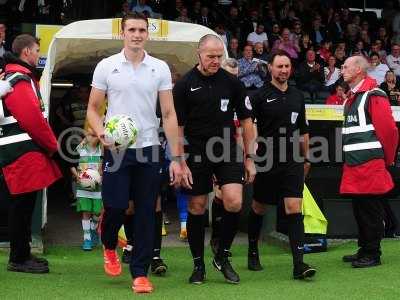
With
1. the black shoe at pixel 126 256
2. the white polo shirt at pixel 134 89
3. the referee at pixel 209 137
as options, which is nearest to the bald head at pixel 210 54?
the referee at pixel 209 137

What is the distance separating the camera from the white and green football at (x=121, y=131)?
18.1ft

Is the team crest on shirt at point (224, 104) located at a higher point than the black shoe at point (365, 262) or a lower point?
higher

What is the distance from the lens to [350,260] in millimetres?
7266

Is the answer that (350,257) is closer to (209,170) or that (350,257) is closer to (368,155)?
(368,155)

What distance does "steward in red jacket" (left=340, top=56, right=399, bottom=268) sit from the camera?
6.98 m

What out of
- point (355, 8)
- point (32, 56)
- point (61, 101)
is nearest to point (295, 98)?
point (32, 56)

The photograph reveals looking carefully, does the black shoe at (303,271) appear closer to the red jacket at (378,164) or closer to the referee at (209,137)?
the referee at (209,137)

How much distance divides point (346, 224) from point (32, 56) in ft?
13.1

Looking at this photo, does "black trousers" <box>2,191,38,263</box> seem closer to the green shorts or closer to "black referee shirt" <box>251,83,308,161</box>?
the green shorts

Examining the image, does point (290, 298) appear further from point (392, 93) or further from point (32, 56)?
point (392, 93)

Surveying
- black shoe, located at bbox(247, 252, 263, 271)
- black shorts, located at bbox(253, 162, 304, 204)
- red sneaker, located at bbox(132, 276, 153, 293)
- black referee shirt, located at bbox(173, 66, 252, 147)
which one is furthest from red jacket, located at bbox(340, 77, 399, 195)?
red sneaker, located at bbox(132, 276, 153, 293)

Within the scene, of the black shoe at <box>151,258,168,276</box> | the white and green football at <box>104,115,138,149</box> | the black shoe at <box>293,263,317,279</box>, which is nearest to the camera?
the white and green football at <box>104,115,138,149</box>

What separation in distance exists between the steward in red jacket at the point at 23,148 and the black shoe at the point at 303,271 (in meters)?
2.08

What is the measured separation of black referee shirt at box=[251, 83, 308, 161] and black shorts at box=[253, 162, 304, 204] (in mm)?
102
